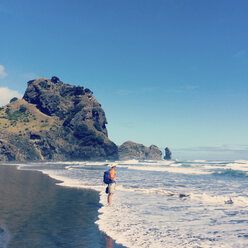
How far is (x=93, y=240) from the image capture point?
7.26m

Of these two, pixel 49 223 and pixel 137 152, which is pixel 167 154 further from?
pixel 49 223

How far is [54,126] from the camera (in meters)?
122

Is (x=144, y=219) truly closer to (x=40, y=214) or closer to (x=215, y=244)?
(x=215, y=244)

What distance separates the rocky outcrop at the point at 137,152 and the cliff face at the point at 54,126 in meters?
50.0


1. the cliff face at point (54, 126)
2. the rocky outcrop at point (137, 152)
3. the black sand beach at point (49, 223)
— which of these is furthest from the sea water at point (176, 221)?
the rocky outcrop at point (137, 152)

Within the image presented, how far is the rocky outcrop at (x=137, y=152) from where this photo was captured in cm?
18325

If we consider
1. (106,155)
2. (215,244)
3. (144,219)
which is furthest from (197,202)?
(106,155)

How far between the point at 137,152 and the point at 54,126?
264ft

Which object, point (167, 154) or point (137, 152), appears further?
point (167, 154)

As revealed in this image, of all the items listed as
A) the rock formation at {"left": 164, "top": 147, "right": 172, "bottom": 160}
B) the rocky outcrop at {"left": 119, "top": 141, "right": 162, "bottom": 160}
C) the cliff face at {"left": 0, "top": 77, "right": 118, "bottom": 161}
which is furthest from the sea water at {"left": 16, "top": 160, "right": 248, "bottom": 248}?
the rock formation at {"left": 164, "top": 147, "right": 172, "bottom": 160}

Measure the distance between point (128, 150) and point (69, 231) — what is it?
177763 millimetres

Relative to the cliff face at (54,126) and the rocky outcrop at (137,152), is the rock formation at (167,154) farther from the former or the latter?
the cliff face at (54,126)

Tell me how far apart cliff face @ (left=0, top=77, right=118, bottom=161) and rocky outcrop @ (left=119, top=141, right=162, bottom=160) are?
4998 centimetres

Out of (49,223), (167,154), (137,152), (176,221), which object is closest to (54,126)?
(137,152)
